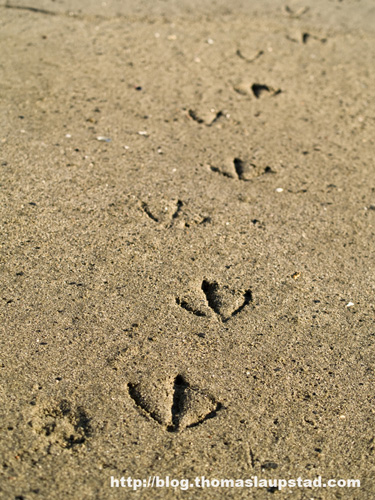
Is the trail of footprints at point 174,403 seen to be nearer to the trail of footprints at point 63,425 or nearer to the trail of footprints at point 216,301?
the trail of footprints at point 63,425

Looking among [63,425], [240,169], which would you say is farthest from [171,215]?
[63,425]

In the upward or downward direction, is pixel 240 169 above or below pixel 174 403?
above

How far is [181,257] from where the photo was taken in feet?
9.96

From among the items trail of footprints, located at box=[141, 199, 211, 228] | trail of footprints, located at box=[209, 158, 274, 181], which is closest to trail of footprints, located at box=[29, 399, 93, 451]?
trail of footprints, located at box=[141, 199, 211, 228]

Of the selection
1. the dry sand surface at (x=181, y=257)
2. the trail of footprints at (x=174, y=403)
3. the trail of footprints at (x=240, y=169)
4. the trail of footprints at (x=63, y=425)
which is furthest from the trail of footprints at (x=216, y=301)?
the trail of footprints at (x=240, y=169)

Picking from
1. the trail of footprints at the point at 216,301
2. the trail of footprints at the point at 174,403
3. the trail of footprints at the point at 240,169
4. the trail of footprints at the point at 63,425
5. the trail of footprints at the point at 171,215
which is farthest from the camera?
the trail of footprints at the point at 240,169

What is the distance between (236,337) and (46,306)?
0.91 metres

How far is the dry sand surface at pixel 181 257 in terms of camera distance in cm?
221

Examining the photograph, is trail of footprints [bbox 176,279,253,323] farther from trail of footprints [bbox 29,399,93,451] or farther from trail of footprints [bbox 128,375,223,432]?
trail of footprints [bbox 29,399,93,451]

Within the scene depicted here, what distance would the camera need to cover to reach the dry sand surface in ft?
7.25

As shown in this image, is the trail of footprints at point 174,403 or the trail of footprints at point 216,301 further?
the trail of footprints at point 216,301

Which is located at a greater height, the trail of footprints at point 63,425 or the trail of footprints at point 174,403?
the trail of footprints at point 63,425

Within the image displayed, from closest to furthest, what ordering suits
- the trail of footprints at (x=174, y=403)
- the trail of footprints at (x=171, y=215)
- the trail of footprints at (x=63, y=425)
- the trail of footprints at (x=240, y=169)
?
1. the trail of footprints at (x=63, y=425)
2. the trail of footprints at (x=174, y=403)
3. the trail of footprints at (x=171, y=215)
4. the trail of footprints at (x=240, y=169)

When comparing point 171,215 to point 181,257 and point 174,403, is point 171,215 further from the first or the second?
point 174,403
